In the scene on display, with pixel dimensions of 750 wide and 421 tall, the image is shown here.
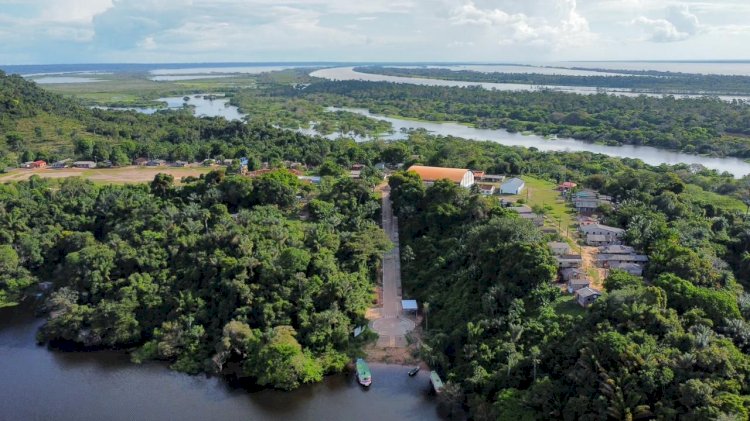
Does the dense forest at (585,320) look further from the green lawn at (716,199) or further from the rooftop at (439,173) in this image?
the rooftop at (439,173)

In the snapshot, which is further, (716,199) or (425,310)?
(716,199)

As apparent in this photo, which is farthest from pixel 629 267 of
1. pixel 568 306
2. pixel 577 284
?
pixel 568 306

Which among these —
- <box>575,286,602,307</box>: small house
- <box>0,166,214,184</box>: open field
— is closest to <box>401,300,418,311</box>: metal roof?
<box>575,286,602,307</box>: small house

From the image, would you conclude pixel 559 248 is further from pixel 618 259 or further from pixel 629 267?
pixel 629 267

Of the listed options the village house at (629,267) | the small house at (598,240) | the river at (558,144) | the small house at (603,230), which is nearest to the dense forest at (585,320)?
the village house at (629,267)

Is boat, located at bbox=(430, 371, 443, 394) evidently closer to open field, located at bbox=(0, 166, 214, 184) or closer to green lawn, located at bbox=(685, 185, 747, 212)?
green lawn, located at bbox=(685, 185, 747, 212)
